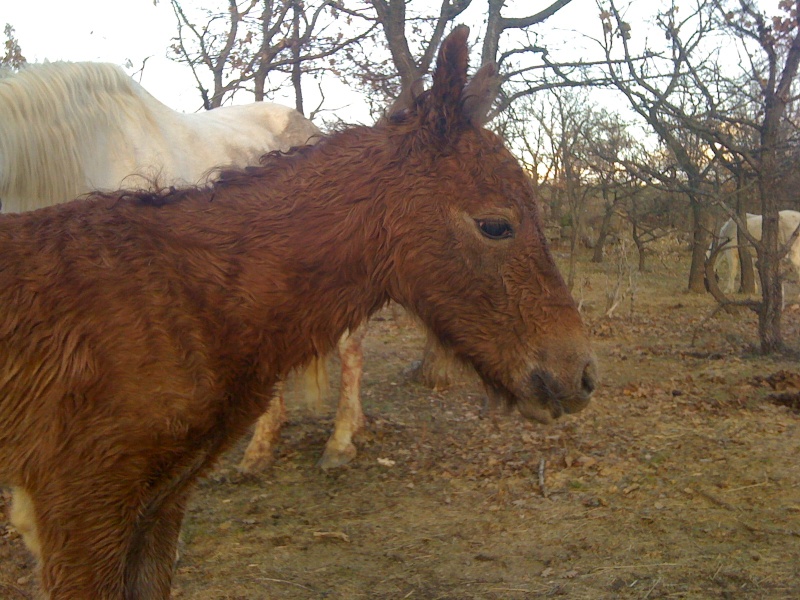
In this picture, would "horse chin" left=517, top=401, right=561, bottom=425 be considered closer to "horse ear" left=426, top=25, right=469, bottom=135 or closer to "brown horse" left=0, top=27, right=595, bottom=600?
"brown horse" left=0, top=27, right=595, bottom=600

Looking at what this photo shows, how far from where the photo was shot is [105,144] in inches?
176

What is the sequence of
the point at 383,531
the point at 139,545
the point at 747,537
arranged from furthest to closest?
the point at 383,531, the point at 747,537, the point at 139,545

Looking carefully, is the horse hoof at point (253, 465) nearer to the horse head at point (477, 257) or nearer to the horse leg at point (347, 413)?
the horse leg at point (347, 413)

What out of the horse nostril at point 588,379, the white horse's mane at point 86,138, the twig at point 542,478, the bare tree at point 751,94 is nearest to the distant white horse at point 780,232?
the bare tree at point 751,94

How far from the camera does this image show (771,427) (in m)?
5.68

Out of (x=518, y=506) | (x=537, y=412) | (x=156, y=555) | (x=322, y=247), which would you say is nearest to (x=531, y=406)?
(x=537, y=412)

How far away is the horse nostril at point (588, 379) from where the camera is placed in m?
2.44

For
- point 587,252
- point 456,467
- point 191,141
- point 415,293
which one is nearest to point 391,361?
point 456,467

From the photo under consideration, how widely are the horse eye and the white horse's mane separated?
165cm

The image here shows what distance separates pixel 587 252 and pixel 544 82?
16.6m

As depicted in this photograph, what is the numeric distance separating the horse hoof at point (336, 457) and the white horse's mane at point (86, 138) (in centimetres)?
234

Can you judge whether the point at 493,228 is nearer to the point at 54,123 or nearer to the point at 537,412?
the point at 537,412

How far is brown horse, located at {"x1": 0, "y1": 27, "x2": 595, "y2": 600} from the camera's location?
2.03 metres

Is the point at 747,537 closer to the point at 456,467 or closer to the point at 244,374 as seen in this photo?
the point at 456,467
